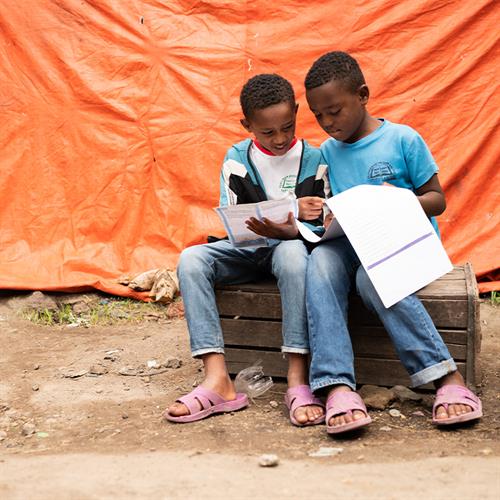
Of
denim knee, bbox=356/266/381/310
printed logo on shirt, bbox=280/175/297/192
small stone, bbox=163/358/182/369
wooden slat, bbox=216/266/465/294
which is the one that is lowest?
small stone, bbox=163/358/182/369

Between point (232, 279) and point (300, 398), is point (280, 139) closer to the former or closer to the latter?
point (232, 279)

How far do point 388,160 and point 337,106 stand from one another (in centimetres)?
27

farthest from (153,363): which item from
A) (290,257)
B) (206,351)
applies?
(290,257)

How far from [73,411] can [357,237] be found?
4.17 feet

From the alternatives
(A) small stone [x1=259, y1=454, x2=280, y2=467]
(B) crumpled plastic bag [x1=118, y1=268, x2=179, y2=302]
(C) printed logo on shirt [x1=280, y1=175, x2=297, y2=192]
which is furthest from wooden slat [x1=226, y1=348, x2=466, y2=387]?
(B) crumpled plastic bag [x1=118, y1=268, x2=179, y2=302]

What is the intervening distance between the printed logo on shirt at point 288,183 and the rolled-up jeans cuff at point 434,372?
0.87 metres

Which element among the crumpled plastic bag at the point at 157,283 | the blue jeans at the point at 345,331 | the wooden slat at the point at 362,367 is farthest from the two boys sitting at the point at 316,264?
the crumpled plastic bag at the point at 157,283

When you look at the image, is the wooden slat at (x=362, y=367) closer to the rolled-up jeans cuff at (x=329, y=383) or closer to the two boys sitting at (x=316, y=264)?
the two boys sitting at (x=316, y=264)

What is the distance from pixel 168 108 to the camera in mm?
4527

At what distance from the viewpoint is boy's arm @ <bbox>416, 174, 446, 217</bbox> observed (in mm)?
2801

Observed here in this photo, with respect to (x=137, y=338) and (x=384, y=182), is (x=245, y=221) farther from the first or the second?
(x=137, y=338)

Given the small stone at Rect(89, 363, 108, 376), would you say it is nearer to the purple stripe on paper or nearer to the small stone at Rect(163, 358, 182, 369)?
the small stone at Rect(163, 358, 182, 369)

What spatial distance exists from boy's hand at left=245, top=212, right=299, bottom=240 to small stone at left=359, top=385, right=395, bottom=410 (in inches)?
25.2

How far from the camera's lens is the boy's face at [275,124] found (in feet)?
9.51
